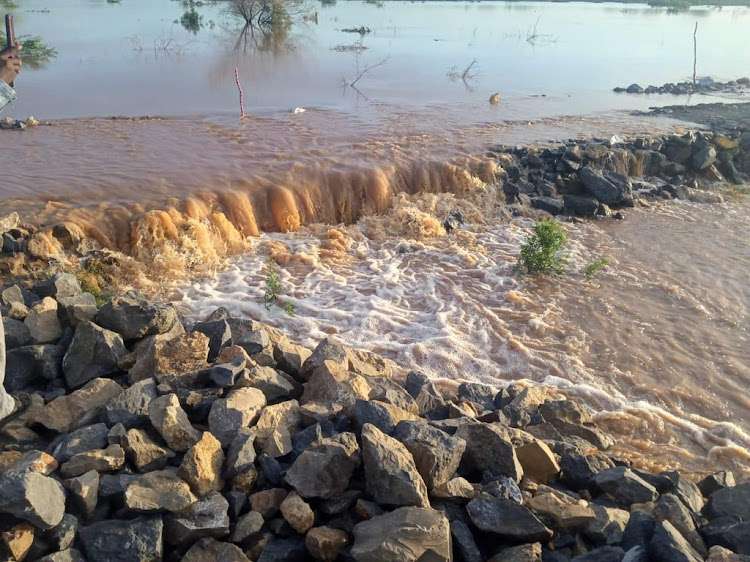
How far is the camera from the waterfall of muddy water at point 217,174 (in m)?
8.77

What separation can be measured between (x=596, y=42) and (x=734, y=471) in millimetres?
35049

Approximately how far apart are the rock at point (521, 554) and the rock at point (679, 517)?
3.09 ft

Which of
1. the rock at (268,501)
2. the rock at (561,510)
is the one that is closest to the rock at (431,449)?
the rock at (561,510)

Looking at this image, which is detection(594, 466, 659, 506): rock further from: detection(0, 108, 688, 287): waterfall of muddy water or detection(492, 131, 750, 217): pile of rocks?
detection(492, 131, 750, 217): pile of rocks

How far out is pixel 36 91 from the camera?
17.3 metres

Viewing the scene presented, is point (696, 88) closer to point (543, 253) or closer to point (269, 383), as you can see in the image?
point (543, 253)

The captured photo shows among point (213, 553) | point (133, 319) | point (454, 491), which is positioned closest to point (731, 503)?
point (454, 491)

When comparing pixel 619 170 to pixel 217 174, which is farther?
pixel 619 170

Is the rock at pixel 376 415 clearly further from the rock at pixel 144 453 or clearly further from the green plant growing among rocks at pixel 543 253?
the green plant growing among rocks at pixel 543 253

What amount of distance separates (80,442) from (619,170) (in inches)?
503

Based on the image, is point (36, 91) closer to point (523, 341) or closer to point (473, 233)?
point (473, 233)

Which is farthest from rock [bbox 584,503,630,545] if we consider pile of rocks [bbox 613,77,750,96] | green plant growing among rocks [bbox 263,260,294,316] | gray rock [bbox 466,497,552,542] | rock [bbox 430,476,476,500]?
pile of rocks [bbox 613,77,750,96]

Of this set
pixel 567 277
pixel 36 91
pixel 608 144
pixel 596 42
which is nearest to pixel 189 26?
pixel 36 91

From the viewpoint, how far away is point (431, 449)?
365 cm
